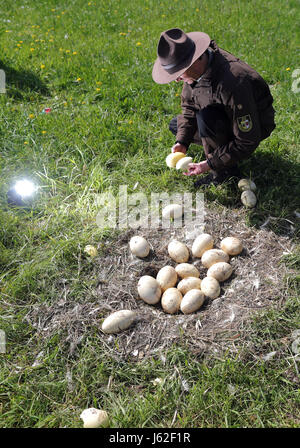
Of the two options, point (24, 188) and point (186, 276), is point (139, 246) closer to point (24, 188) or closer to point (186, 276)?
point (186, 276)

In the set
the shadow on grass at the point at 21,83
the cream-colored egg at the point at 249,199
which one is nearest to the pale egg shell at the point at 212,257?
the cream-colored egg at the point at 249,199

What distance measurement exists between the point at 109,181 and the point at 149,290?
1265 mm

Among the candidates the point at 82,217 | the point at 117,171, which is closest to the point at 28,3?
the point at 117,171

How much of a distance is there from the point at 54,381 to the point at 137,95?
3125 mm

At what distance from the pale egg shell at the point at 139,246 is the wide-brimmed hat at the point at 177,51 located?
3.54 ft

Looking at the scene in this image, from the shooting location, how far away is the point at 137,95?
423 centimetres

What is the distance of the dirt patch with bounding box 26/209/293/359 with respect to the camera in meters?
2.25

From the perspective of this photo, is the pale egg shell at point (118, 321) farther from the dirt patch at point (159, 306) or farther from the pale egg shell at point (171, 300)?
the pale egg shell at point (171, 300)

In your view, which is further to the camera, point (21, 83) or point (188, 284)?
point (21, 83)

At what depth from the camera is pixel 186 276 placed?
2543 mm

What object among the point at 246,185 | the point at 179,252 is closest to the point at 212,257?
the point at 179,252

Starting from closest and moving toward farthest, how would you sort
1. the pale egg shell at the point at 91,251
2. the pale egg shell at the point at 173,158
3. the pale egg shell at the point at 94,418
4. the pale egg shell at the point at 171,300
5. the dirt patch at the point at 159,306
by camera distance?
the pale egg shell at the point at 94,418 < the dirt patch at the point at 159,306 < the pale egg shell at the point at 171,300 < the pale egg shell at the point at 91,251 < the pale egg shell at the point at 173,158

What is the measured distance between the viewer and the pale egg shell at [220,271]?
247 cm
